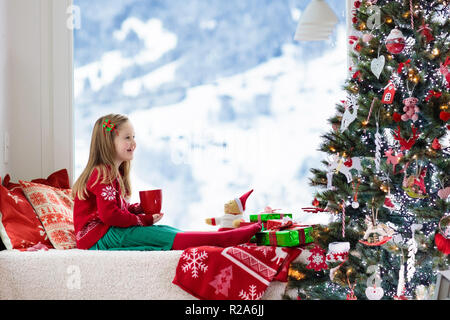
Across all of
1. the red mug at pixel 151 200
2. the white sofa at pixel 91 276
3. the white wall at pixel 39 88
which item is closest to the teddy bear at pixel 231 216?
the red mug at pixel 151 200

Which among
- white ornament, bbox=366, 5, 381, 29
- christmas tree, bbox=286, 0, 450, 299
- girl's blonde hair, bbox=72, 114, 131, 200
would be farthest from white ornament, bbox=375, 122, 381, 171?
girl's blonde hair, bbox=72, 114, 131, 200

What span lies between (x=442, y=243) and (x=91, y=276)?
4.61ft

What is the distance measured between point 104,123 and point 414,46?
1.43 meters

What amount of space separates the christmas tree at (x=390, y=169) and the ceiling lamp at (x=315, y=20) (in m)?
0.82

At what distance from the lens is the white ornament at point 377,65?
7.30 ft

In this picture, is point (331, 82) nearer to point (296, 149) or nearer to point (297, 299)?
point (296, 149)

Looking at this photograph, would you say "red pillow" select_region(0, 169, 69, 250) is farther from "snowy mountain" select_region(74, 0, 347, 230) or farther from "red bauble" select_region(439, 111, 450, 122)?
"red bauble" select_region(439, 111, 450, 122)

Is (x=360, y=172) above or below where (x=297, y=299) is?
above

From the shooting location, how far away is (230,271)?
2.24 metres

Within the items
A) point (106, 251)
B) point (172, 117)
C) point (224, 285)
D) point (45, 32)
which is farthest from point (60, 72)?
point (224, 285)

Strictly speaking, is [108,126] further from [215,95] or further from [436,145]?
[436,145]

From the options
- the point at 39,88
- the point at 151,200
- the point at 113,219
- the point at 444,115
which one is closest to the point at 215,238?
the point at 151,200

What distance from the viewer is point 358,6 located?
2.42 meters

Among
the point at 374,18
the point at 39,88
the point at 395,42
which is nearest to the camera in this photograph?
the point at 395,42
